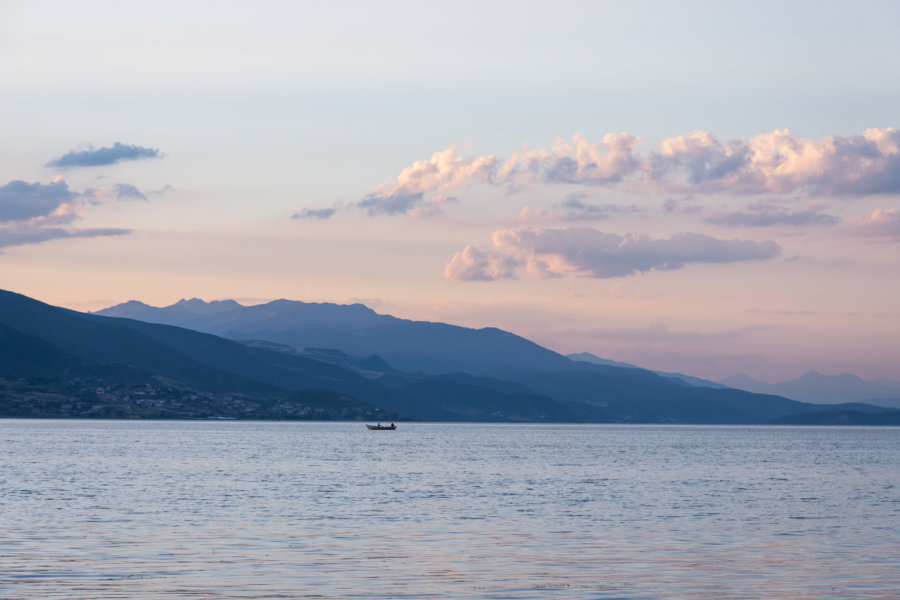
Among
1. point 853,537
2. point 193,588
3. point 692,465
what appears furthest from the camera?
point 692,465

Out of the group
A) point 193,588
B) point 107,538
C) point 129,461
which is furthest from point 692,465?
point 193,588

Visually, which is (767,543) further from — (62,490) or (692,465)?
(692,465)

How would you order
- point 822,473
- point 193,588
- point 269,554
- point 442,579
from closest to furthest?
point 193,588, point 442,579, point 269,554, point 822,473

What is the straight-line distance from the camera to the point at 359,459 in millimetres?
181750

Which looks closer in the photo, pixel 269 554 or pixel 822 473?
pixel 269 554

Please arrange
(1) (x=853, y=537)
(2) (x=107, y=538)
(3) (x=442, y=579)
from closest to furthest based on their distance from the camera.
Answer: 1. (3) (x=442, y=579)
2. (2) (x=107, y=538)
3. (1) (x=853, y=537)

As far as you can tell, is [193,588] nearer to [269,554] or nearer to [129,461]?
[269,554]

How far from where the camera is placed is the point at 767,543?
6544 centimetres

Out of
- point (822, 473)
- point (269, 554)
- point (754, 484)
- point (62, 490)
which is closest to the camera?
point (269, 554)

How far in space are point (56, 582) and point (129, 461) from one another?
382 feet

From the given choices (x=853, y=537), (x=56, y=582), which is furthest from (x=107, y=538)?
(x=853, y=537)

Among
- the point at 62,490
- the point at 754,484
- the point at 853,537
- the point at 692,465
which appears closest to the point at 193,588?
the point at 853,537

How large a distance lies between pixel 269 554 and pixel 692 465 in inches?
4908

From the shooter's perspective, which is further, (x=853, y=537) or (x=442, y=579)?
(x=853, y=537)
